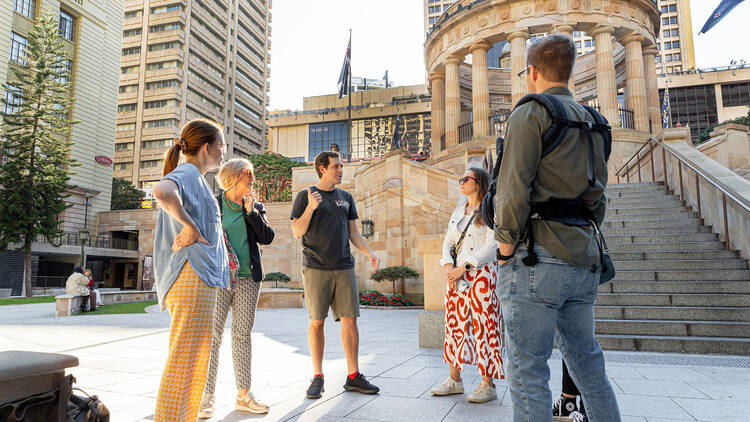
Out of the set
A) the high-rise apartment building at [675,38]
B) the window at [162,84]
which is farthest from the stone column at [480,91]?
the high-rise apartment building at [675,38]

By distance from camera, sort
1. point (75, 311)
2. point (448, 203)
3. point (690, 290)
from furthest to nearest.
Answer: point (448, 203) < point (75, 311) < point (690, 290)

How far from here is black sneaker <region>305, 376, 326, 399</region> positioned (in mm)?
3854

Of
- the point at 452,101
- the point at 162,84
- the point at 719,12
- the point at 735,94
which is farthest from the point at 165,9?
the point at 735,94

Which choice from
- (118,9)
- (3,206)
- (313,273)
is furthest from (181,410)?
(118,9)

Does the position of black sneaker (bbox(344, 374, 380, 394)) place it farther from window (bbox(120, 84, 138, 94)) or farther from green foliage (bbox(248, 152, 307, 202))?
window (bbox(120, 84, 138, 94))

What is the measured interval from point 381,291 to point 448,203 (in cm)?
436

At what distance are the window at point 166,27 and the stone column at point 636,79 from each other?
62.9 m

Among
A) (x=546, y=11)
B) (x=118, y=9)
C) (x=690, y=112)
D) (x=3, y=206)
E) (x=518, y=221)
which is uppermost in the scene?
(x=118, y=9)

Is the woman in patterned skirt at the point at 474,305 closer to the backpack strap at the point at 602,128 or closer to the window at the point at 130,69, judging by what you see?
the backpack strap at the point at 602,128

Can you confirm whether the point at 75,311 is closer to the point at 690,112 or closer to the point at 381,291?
the point at 381,291

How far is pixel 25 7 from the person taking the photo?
125 ft

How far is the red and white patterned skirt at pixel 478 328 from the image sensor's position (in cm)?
387

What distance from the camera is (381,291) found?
1764 cm

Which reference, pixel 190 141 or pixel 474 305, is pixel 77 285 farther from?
pixel 474 305
